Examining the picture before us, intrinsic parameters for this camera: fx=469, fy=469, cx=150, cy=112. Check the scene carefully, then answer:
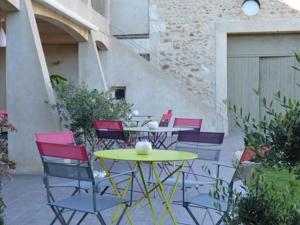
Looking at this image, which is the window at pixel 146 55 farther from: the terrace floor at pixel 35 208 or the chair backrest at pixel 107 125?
the terrace floor at pixel 35 208

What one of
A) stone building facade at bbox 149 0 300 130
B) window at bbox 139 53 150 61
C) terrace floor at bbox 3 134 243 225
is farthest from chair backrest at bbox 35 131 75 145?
window at bbox 139 53 150 61

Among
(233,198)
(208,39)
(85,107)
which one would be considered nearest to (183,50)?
(208,39)

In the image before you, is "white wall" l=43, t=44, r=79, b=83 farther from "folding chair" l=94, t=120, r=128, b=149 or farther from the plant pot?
the plant pot

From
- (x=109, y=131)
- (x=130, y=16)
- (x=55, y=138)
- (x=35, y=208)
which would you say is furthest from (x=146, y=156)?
(x=130, y=16)

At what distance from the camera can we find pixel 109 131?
641cm

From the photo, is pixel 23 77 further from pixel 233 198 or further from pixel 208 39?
pixel 208 39

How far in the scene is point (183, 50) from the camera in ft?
45.2

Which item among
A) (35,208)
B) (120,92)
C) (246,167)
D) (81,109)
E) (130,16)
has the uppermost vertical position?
(130,16)

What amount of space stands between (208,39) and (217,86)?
1397 millimetres

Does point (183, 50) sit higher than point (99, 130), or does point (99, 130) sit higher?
point (183, 50)

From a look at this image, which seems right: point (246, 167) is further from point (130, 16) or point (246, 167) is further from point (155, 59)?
point (130, 16)

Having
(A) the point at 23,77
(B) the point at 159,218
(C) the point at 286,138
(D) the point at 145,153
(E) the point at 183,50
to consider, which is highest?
(E) the point at 183,50

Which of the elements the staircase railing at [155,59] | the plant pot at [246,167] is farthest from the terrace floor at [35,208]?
the staircase railing at [155,59]

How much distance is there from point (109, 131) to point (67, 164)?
9.79 feet
